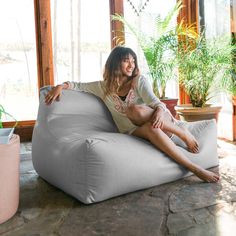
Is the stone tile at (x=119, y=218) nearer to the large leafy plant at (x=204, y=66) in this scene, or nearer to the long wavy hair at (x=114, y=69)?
the long wavy hair at (x=114, y=69)

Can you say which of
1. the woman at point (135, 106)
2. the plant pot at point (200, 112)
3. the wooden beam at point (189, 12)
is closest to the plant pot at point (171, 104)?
the plant pot at point (200, 112)

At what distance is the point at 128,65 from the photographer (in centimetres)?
225

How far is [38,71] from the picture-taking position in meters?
3.94

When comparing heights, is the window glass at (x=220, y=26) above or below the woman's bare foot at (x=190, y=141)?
above

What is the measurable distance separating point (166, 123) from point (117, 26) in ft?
7.57

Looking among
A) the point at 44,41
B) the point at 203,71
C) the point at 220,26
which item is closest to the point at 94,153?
the point at 203,71

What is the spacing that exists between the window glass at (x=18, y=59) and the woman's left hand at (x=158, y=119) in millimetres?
2337

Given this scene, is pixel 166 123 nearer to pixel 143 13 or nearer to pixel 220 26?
pixel 220 26

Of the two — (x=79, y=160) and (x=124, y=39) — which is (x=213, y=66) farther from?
(x=79, y=160)

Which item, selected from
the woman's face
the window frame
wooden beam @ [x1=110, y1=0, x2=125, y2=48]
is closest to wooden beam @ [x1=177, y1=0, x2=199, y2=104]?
the window frame

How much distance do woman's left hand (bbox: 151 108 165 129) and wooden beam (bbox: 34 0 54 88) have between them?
2.23 m

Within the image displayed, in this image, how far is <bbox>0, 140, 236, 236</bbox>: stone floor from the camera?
59.0 inches

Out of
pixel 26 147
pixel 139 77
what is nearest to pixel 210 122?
pixel 139 77

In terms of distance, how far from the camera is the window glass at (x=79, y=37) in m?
3.96
